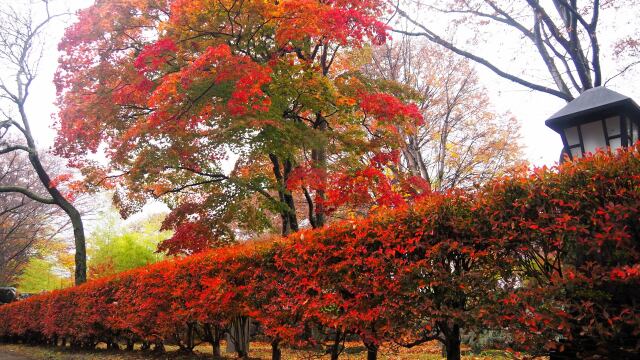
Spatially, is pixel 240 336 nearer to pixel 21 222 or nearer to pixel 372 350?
pixel 372 350

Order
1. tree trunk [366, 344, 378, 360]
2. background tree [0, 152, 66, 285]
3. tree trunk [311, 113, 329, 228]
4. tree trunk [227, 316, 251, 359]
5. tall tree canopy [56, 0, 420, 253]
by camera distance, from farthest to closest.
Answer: background tree [0, 152, 66, 285]
tree trunk [311, 113, 329, 228]
tall tree canopy [56, 0, 420, 253]
tree trunk [227, 316, 251, 359]
tree trunk [366, 344, 378, 360]

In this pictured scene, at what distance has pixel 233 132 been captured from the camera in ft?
25.2

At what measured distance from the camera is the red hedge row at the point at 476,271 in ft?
8.87

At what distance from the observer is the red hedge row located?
Result: 2.71 metres

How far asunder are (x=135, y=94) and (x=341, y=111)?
3810mm

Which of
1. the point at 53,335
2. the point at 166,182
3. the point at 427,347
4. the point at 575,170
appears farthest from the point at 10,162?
the point at 575,170

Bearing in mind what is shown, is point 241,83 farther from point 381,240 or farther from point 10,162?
point 10,162

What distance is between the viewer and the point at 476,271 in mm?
3316

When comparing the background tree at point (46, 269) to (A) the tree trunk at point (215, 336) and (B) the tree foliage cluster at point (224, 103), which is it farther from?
(A) the tree trunk at point (215, 336)

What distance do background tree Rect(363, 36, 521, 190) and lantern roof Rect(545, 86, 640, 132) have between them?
288 inches

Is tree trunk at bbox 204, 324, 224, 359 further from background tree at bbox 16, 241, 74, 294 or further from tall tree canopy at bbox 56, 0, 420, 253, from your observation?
background tree at bbox 16, 241, 74, 294

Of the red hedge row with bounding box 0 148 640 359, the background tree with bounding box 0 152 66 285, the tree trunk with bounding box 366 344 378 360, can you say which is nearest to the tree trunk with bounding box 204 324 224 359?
the red hedge row with bounding box 0 148 640 359

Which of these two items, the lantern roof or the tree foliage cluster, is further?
the tree foliage cluster

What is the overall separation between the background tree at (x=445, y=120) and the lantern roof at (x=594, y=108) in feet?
24.0
